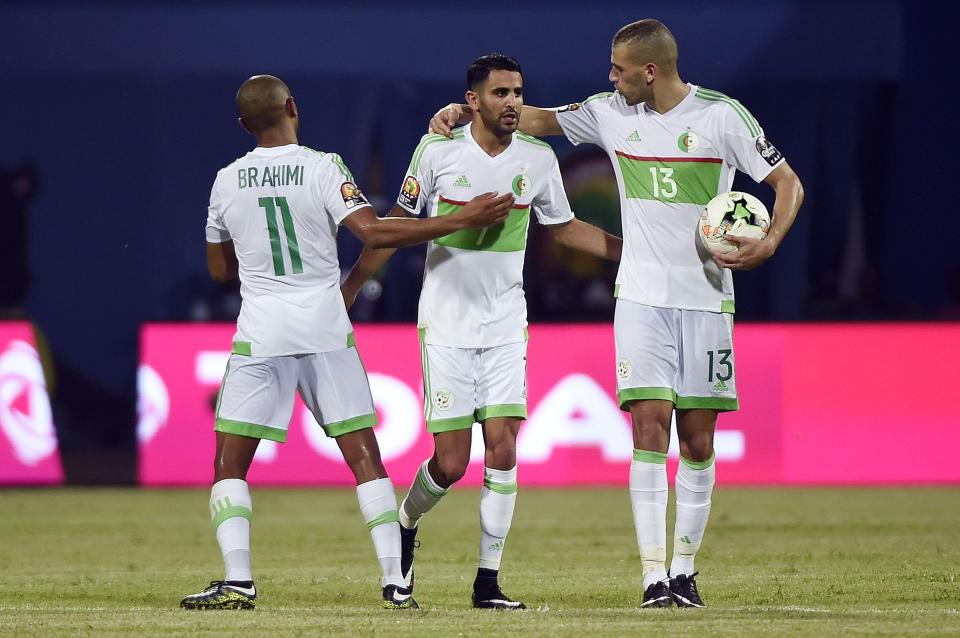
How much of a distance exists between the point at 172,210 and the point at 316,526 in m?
5.00

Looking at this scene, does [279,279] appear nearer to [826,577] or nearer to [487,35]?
[826,577]

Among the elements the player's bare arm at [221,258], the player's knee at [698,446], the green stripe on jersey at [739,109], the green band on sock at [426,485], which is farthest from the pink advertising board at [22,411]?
the green stripe on jersey at [739,109]

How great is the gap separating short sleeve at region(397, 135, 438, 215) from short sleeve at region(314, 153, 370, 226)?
1.11 ft

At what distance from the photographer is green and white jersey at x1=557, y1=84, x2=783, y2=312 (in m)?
5.71

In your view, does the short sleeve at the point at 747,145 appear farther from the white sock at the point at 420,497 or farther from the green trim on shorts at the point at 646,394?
the white sock at the point at 420,497

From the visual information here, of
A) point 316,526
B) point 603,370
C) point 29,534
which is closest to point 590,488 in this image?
point 603,370

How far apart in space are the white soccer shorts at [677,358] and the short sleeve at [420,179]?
0.89 m

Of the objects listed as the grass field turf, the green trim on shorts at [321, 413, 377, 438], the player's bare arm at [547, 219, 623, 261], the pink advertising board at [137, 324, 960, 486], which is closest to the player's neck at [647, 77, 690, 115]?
the player's bare arm at [547, 219, 623, 261]

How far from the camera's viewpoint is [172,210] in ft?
43.3

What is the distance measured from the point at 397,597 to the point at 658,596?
921 mm

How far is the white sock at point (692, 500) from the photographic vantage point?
225 inches

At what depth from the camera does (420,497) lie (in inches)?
235

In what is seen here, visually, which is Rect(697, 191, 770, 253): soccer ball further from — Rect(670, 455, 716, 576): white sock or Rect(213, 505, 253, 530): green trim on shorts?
Rect(213, 505, 253, 530): green trim on shorts

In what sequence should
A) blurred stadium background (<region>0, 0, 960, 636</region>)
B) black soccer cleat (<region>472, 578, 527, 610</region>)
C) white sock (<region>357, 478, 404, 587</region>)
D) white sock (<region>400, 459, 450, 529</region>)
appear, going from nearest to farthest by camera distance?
white sock (<region>357, 478, 404, 587</region>)
black soccer cleat (<region>472, 578, 527, 610</region>)
white sock (<region>400, 459, 450, 529</region>)
blurred stadium background (<region>0, 0, 960, 636</region>)
